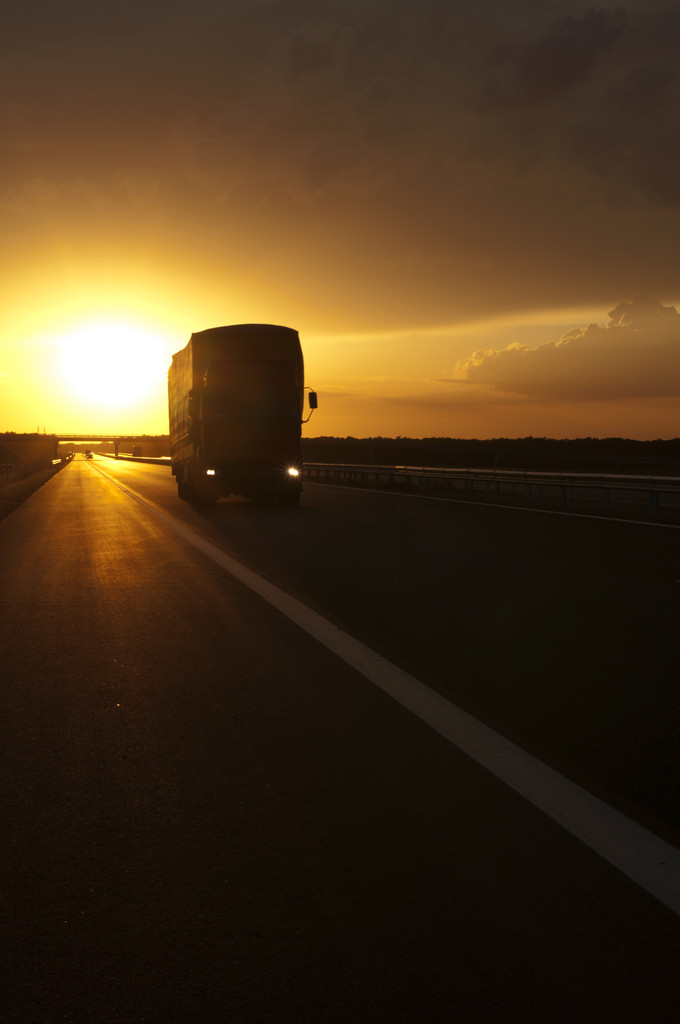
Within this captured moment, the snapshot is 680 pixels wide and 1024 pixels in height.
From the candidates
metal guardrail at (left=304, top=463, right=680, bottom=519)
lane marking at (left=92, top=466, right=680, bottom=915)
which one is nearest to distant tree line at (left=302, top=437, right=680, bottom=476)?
metal guardrail at (left=304, top=463, right=680, bottom=519)

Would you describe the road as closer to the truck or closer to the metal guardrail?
the metal guardrail

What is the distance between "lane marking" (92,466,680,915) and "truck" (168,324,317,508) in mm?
19120

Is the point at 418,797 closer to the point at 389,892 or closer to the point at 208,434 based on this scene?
the point at 389,892

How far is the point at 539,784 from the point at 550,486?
34017mm

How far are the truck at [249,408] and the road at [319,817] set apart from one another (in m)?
16.9

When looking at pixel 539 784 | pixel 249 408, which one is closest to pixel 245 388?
pixel 249 408

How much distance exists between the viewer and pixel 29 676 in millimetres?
7242

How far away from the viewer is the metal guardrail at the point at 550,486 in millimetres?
25203

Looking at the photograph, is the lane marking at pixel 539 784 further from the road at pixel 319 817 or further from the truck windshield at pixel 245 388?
the truck windshield at pixel 245 388

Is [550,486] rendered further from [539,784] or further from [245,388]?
[539,784]

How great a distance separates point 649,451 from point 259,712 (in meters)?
74.0

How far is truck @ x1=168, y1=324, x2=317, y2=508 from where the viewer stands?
27375 millimetres

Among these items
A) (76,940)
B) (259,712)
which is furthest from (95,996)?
(259,712)

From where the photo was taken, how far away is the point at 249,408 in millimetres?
27406
